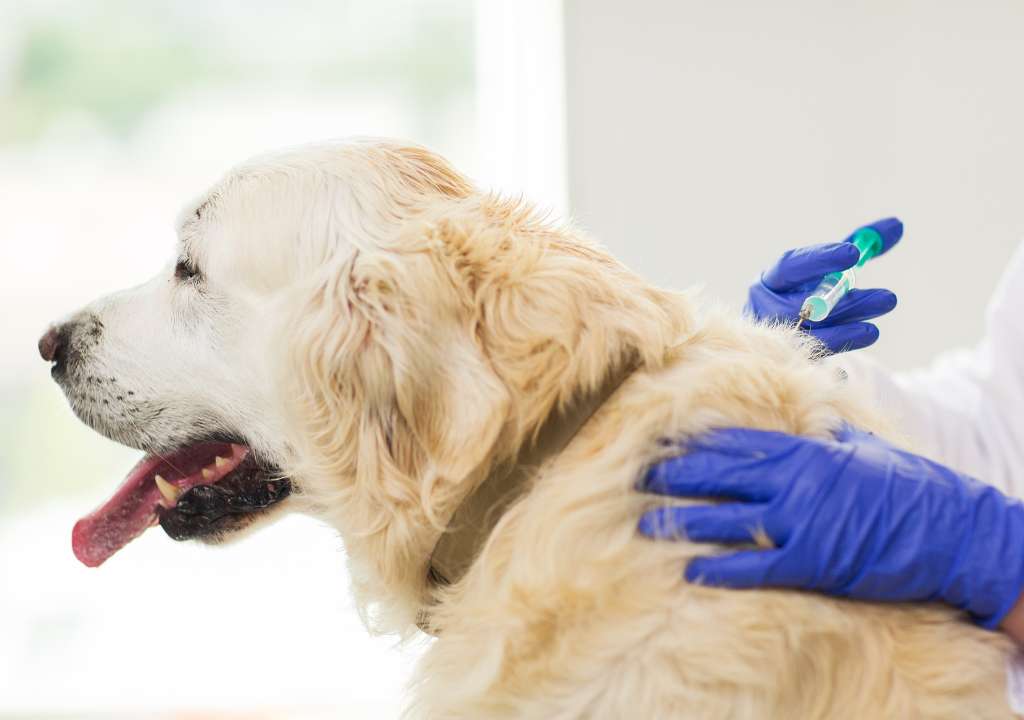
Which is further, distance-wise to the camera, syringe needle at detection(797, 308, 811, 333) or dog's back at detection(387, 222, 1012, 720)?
syringe needle at detection(797, 308, 811, 333)

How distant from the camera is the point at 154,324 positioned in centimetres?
99

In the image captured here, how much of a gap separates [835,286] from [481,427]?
0.54 metres

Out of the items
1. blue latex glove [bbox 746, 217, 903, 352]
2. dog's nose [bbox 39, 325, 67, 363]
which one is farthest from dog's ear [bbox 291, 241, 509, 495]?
blue latex glove [bbox 746, 217, 903, 352]

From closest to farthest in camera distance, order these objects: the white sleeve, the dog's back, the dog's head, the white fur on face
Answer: the dog's back → the dog's head → the white fur on face → the white sleeve

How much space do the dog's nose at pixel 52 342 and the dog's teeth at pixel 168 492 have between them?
196 mm

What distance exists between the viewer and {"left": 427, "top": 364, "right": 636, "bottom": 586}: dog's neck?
0.78 metres

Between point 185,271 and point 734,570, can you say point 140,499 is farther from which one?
point 734,570

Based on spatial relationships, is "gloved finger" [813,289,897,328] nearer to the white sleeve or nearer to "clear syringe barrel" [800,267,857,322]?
"clear syringe barrel" [800,267,857,322]

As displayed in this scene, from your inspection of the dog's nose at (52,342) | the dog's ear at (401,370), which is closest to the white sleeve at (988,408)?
the dog's ear at (401,370)

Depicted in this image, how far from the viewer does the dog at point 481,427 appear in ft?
2.27

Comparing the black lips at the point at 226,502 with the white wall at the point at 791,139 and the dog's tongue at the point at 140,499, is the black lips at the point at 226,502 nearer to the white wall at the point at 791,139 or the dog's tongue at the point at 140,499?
the dog's tongue at the point at 140,499

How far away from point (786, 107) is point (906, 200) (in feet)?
1.12

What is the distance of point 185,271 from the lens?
997 mm

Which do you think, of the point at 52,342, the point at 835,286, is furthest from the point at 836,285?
the point at 52,342
